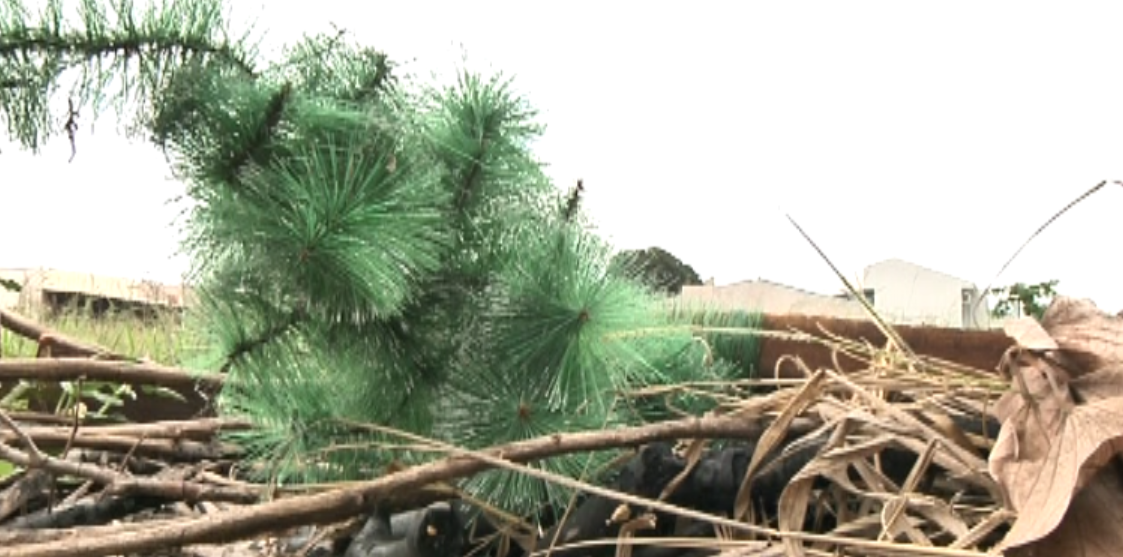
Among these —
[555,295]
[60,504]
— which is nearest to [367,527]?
[555,295]

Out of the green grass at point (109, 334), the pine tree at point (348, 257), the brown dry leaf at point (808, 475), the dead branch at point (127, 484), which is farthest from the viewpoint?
the green grass at point (109, 334)

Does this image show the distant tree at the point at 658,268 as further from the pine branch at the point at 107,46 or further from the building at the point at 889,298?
the pine branch at the point at 107,46

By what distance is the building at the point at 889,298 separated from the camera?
1.02 metres

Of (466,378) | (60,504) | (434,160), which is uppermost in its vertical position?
(434,160)

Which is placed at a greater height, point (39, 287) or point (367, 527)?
point (39, 287)

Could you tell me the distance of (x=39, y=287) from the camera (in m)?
2.12

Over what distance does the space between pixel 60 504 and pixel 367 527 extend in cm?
54

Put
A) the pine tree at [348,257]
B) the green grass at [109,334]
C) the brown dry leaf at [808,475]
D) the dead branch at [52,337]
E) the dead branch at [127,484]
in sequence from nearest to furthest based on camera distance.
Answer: the brown dry leaf at [808,475]
the pine tree at [348,257]
the dead branch at [127,484]
the dead branch at [52,337]
the green grass at [109,334]

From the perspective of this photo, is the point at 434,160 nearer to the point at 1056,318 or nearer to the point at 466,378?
the point at 466,378

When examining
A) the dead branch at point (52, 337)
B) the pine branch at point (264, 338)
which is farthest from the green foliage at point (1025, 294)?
the dead branch at point (52, 337)

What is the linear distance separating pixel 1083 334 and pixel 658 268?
0.57 m

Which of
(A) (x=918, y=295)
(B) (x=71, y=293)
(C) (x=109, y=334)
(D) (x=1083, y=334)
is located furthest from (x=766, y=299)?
(B) (x=71, y=293)

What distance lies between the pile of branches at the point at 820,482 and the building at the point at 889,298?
0.99ft

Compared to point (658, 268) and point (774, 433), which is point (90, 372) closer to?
point (658, 268)
